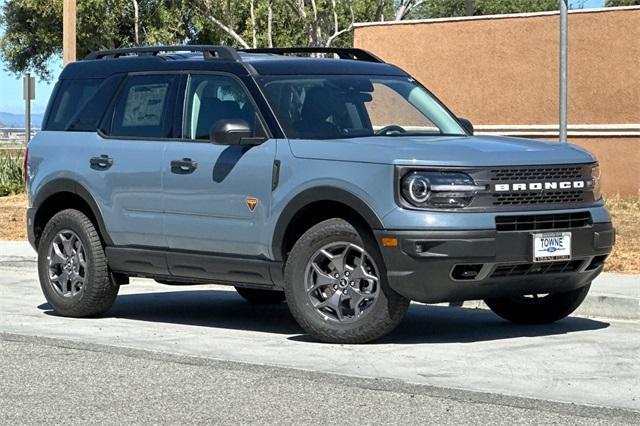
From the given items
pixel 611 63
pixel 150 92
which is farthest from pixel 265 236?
pixel 611 63

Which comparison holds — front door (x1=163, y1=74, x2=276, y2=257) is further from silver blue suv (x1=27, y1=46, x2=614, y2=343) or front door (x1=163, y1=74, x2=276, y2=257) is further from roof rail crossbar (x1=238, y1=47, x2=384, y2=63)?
roof rail crossbar (x1=238, y1=47, x2=384, y2=63)

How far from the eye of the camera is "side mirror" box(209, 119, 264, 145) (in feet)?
32.9

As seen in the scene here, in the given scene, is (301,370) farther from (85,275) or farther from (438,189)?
(85,275)

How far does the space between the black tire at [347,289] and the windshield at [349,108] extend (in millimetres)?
798

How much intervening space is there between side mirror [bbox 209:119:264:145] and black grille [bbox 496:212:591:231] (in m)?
1.85

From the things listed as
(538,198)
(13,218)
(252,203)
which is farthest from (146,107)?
(13,218)

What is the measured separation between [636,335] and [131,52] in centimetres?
449

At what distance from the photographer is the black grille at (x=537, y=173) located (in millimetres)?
9422

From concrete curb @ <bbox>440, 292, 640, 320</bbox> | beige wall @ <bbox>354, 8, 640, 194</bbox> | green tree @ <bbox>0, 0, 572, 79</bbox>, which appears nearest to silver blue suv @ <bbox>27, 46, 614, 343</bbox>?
concrete curb @ <bbox>440, 292, 640, 320</bbox>

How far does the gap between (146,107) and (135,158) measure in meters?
0.47

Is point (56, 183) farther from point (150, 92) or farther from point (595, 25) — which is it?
point (595, 25)

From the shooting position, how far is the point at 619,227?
62.5ft

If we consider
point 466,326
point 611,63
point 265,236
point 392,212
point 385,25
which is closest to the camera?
point 392,212

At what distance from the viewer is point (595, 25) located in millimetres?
24438
